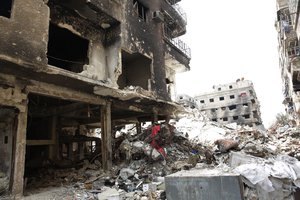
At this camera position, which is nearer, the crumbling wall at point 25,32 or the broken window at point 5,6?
the crumbling wall at point 25,32

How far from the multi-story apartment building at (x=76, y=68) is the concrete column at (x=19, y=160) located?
0.9 inches

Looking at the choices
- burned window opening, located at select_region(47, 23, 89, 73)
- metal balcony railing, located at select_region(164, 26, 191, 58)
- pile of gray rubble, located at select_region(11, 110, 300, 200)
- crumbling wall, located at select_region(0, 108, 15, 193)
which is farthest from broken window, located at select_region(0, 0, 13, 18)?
metal balcony railing, located at select_region(164, 26, 191, 58)

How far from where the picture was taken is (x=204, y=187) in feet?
17.1

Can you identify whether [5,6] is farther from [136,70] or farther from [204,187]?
[204,187]

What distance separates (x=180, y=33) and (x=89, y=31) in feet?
27.9

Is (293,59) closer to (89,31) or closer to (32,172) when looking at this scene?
(89,31)

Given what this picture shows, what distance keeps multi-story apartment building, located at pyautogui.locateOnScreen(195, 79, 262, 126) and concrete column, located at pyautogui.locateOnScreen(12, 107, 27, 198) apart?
3991 cm

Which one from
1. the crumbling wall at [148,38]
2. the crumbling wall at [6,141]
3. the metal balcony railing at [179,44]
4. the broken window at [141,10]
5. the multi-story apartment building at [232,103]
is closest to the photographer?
the crumbling wall at [6,141]

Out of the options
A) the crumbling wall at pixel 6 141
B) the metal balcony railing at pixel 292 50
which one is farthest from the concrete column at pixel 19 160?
the metal balcony railing at pixel 292 50

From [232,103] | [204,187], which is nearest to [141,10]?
[204,187]

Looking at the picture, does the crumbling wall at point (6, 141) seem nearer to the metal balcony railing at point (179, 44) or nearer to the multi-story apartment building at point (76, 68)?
the multi-story apartment building at point (76, 68)

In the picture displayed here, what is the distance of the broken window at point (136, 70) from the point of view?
39.6 feet

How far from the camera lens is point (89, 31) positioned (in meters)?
9.91

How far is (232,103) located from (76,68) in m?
38.0
